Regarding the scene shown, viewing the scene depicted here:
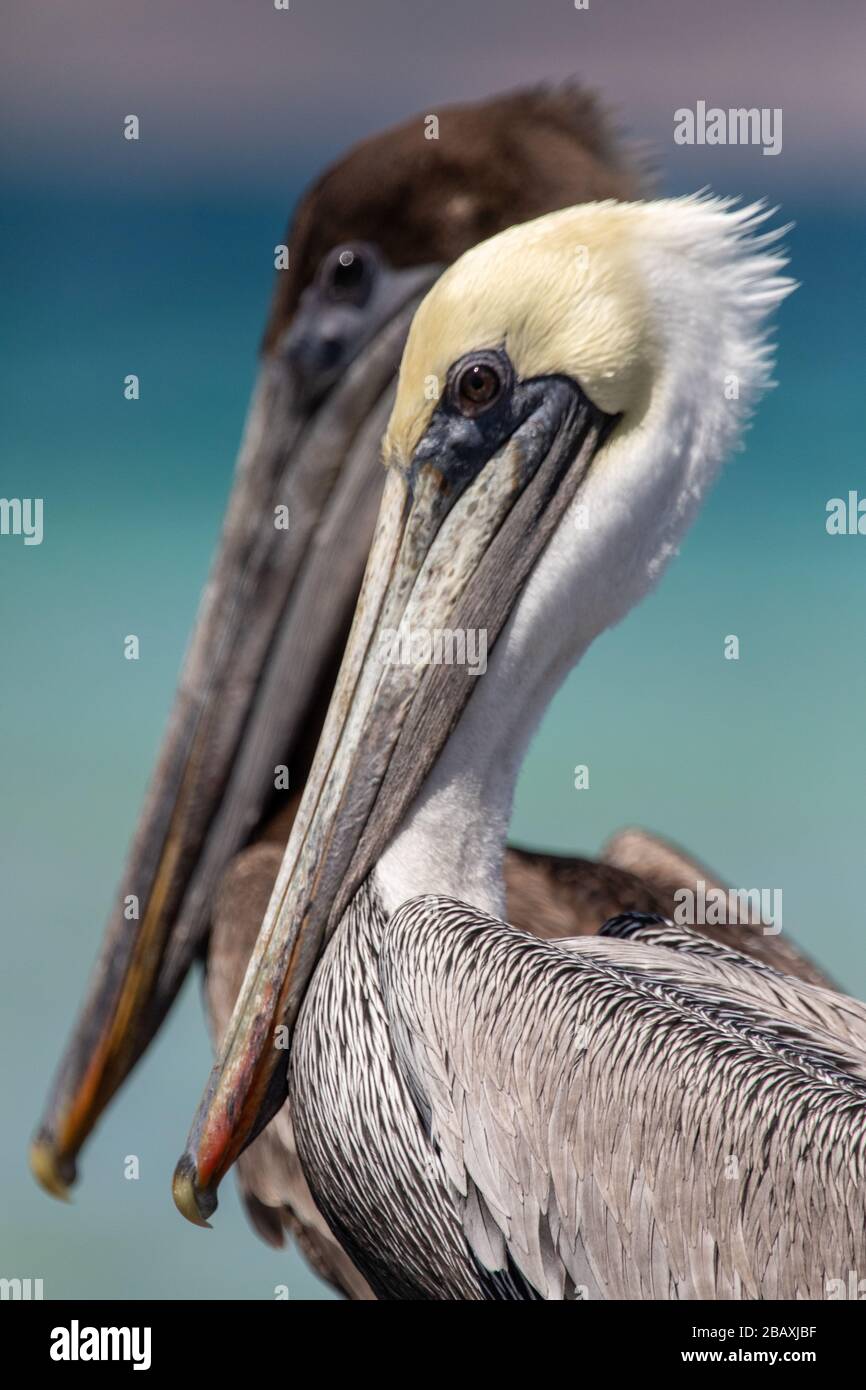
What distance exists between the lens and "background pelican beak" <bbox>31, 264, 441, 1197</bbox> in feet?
9.02

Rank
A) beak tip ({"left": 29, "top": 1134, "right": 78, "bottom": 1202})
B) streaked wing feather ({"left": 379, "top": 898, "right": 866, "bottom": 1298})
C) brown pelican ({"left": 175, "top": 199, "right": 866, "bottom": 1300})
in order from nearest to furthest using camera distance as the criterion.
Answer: streaked wing feather ({"left": 379, "top": 898, "right": 866, "bottom": 1298}), brown pelican ({"left": 175, "top": 199, "right": 866, "bottom": 1300}), beak tip ({"left": 29, "top": 1134, "right": 78, "bottom": 1202})

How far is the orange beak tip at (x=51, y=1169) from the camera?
2.82 metres

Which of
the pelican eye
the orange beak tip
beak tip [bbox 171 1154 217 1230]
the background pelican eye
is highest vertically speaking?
the pelican eye

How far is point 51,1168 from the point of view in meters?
2.81

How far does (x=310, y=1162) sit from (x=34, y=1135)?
1068mm

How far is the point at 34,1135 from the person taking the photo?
2865mm

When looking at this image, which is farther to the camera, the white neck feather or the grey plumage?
the white neck feather

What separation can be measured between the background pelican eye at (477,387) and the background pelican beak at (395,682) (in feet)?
0.12

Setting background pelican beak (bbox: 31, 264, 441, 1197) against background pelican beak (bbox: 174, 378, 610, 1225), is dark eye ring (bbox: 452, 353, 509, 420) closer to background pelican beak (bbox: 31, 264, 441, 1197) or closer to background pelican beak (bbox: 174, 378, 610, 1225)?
background pelican beak (bbox: 174, 378, 610, 1225)

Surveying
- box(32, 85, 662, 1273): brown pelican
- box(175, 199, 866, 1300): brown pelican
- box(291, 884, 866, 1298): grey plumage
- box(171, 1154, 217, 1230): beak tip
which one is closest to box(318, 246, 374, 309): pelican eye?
box(32, 85, 662, 1273): brown pelican

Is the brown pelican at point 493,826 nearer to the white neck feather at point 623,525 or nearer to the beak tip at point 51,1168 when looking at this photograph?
the white neck feather at point 623,525
